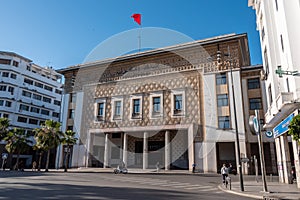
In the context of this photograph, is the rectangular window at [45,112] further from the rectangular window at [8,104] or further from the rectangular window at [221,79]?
the rectangular window at [221,79]

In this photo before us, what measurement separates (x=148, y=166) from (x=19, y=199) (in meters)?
26.3

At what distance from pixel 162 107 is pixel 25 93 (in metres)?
31.7

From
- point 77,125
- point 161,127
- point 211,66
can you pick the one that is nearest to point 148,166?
point 161,127

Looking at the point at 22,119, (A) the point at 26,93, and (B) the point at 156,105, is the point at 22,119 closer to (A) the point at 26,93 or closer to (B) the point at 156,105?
(A) the point at 26,93

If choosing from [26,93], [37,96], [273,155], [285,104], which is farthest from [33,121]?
[285,104]

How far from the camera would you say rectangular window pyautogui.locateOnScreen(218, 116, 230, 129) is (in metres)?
28.6

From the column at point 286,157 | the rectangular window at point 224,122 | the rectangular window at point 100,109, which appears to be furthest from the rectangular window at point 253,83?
the rectangular window at point 100,109

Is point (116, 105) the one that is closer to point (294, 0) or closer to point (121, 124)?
point (121, 124)

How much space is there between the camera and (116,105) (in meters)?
35.8

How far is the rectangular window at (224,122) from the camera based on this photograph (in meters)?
28.6

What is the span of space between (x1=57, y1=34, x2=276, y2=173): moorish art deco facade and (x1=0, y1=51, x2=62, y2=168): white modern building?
1301cm

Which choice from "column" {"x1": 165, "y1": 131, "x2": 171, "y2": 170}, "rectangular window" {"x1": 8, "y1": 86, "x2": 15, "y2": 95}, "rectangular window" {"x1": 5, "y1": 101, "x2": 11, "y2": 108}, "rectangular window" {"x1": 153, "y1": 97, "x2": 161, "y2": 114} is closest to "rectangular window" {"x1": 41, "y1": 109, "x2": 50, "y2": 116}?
"rectangular window" {"x1": 5, "y1": 101, "x2": 11, "y2": 108}

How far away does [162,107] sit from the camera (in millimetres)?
32156

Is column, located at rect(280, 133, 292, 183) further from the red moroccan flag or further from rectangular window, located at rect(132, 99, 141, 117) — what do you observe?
the red moroccan flag
